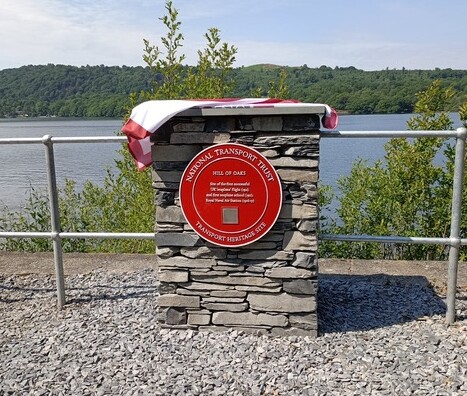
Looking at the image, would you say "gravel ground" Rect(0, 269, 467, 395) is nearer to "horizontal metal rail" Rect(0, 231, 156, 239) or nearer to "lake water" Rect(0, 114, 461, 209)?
"horizontal metal rail" Rect(0, 231, 156, 239)

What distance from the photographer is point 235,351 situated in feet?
11.5

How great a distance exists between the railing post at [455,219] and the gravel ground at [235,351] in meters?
0.16

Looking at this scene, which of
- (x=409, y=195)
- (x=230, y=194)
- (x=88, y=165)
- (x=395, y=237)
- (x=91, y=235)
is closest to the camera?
(x=230, y=194)

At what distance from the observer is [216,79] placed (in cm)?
681

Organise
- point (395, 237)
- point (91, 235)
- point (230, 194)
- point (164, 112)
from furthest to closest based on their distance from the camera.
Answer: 1. point (91, 235)
2. point (395, 237)
3. point (230, 194)
4. point (164, 112)

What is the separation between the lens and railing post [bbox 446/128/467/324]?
3617 mm

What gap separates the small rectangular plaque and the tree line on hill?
3.53 m

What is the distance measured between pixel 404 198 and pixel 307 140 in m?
3.18

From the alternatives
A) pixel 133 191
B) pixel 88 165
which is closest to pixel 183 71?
pixel 133 191

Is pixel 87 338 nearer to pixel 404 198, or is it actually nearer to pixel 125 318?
pixel 125 318

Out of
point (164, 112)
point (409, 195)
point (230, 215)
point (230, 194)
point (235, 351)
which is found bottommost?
point (235, 351)

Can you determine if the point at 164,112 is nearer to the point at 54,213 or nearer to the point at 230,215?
the point at 230,215

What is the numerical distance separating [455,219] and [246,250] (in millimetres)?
1509

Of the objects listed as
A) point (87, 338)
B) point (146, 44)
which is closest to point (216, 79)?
point (146, 44)
